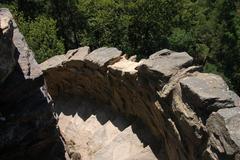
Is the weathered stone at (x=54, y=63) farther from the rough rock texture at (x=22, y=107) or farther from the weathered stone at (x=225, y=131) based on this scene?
the weathered stone at (x=225, y=131)

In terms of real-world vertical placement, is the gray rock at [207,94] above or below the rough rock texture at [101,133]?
above

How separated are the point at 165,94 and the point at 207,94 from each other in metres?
1.73

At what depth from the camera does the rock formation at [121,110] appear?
8.98 m

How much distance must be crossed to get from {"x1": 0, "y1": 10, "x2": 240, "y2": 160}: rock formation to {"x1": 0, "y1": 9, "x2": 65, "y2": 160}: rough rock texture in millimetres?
21

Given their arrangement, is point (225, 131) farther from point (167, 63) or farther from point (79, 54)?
point (79, 54)

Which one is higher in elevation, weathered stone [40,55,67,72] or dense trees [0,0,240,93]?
weathered stone [40,55,67,72]

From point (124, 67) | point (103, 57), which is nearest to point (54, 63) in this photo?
point (103, 57)

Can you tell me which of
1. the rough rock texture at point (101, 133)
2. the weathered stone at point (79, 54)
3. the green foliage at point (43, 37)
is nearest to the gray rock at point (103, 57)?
the weathered stone at point (79, 54)

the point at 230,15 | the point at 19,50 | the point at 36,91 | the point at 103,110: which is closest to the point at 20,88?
the point at 36,91

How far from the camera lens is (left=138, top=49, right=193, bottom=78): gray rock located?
11.0 metres

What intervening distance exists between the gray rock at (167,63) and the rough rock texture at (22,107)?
286cm

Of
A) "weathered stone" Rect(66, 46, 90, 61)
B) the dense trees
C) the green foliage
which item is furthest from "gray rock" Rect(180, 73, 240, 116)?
the dense trees

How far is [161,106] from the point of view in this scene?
11328mm

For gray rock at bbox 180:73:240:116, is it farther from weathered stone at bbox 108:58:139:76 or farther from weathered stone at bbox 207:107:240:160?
weathered stone at bbox 108:58:139:76
